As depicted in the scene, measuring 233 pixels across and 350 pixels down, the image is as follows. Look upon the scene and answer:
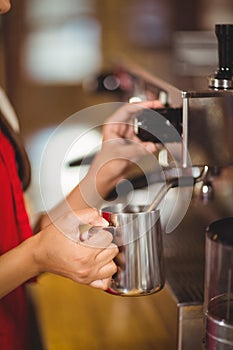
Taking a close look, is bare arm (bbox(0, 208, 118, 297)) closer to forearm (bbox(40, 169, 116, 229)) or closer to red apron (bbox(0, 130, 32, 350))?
red apron (bbox(0, 130, 32, 350))

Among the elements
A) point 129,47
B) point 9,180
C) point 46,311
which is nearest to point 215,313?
point 9,180

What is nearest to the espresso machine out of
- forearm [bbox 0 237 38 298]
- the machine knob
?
the machine knob

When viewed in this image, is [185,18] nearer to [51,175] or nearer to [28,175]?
[28,175]

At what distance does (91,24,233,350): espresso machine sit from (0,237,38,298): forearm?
0.24 meters

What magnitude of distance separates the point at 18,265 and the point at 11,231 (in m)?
A: 0.18

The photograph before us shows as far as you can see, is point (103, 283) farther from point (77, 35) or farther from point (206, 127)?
point (77, 35)

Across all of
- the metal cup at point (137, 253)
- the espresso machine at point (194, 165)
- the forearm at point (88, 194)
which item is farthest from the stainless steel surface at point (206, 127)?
the forearm at point (88, 194)

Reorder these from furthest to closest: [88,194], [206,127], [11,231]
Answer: [88,194] < [11,231] < [206,127]

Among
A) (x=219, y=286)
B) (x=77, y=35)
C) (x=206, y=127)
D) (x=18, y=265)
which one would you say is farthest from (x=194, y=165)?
(x=77, y=35)

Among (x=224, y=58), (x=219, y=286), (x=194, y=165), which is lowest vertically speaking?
(x=219, y=286)

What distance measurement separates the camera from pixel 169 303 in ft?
3.82

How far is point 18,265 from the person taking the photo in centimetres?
106

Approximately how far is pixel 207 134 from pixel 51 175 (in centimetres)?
25

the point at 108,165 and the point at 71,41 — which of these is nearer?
the point at 108,165
